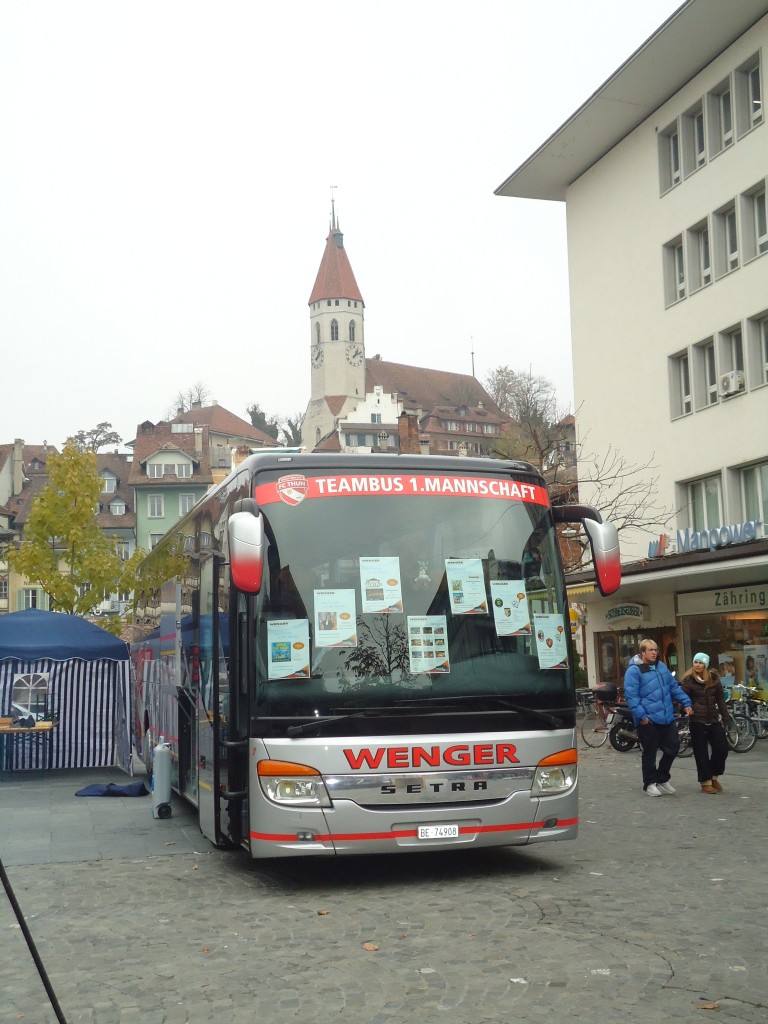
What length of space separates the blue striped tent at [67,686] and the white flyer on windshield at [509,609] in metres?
10.9

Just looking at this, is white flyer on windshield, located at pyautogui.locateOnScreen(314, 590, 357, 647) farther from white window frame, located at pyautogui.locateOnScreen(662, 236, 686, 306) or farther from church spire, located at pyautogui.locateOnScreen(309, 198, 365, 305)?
church spire, located at pyautogui.locateOnScreen(309, 198, 365, 305)

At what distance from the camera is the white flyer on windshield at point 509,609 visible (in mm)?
9055

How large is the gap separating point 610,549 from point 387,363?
140 m

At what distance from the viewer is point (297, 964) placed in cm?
658

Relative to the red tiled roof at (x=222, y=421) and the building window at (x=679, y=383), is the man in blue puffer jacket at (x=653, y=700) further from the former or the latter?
the red tiled roof at (x=222, y=421)

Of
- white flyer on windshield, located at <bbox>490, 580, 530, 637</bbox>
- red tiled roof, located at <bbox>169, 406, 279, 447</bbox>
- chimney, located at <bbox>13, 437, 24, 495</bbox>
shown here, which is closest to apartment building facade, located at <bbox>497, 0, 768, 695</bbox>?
white flyer on windshield, located at <bbox>490, 580, 530, 637</bbox>

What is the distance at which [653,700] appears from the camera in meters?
14.4

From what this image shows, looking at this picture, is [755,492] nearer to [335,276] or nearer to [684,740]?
[684,740]

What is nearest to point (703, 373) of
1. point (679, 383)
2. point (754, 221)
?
point (679, 383)

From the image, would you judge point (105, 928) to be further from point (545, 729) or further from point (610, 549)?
point (610, 549)

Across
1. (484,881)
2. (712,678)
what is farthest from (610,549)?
(712,678)

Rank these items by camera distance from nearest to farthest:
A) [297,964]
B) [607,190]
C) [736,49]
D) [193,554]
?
[297,964], [193,554], [736,49], [607,190]

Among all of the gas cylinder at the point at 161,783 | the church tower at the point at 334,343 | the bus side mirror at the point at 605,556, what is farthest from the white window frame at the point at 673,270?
the church tower at the point at 334,343

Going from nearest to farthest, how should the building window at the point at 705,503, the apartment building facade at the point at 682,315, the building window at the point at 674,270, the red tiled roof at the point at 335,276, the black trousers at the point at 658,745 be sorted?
the black trousers at the point at 658,745
the apartment building facade at the point at 682,315
the building window at the point at 705,503
the building window at the point at 674,270
the red tiled roof at the point at 335,276
